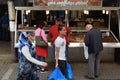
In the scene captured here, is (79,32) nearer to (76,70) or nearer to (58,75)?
(76,70)

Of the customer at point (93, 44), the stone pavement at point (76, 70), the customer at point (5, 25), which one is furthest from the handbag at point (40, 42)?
the customer at point (5, 25)

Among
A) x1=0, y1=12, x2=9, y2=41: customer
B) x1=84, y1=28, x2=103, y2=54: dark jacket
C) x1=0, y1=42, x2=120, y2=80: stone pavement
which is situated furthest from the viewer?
x1=0, y1=12, x2=9, y2=41: customer

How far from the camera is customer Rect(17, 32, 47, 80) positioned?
8430 mm

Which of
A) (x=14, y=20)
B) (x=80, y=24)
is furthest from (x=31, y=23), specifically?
(x=80, y=24)

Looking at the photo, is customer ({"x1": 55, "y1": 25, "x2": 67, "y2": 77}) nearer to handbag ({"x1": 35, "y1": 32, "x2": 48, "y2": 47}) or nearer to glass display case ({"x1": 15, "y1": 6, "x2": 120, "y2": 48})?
handbag ({"x1": 35, "y1": 32, "x2": 48, "y2": 47})

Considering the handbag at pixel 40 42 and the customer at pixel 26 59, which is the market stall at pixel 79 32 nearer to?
the handbag at pixel 40 42

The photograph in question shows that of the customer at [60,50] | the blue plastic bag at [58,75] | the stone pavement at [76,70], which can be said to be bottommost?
the stone pavement at [76,70]

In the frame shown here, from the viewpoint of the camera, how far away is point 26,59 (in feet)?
28.1

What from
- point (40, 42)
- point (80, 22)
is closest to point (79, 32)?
point (80, 22)

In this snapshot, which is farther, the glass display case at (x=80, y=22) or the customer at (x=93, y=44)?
the glass display case at (x=80, y=22)

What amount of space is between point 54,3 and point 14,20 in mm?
1591

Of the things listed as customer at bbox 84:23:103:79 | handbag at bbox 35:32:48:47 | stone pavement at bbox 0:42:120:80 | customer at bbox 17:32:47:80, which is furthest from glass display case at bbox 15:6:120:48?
customer at bbox 17:32:47:80

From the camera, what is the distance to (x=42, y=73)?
12.7 meters

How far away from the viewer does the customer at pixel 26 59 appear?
8430 mm
